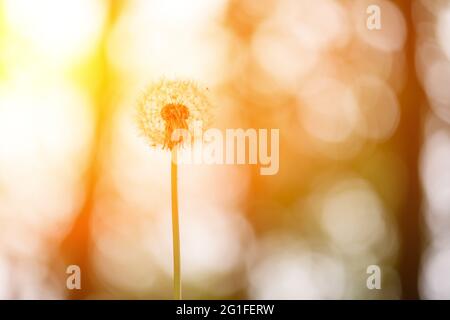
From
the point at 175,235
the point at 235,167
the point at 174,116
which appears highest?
the point at 174,116

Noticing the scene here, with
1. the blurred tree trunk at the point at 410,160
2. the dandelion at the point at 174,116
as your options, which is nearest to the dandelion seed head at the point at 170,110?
the dandelion at the point at 174,116

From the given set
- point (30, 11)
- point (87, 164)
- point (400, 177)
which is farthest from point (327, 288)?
point (30, 11)

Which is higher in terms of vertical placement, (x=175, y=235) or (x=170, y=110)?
(x=170, y=110)

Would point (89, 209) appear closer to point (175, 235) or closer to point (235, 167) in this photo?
point (175, 235)

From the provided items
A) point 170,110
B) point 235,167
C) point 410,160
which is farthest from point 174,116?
point 410,160

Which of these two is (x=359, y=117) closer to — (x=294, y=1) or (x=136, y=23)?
(x=294, y=1)

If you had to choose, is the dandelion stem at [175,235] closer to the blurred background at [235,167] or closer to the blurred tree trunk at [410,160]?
the blurred background at [235,167]

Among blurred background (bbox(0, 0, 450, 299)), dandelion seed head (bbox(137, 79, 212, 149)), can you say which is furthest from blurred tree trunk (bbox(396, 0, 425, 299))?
dandelion seed head (bbox(137, 79, 212, 149))
